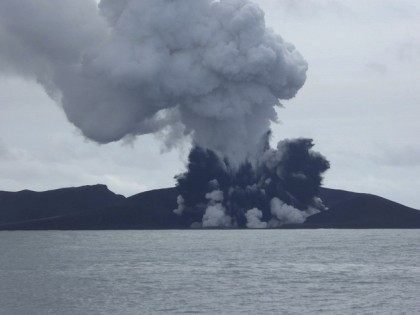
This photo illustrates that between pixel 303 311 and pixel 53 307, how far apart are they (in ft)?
55.5

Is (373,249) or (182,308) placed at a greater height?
(373,249)

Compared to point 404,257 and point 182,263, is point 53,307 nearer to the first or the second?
point 182,263

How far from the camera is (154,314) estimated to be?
5797 centimetres

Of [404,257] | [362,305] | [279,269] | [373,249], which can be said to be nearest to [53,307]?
[362,305]

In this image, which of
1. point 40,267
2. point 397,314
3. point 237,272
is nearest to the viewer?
point 397,314

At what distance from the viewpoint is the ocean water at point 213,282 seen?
2431 inches

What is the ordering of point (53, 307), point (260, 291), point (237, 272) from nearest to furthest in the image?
point (53, 307)
point (260, 291)
point (237, 272)

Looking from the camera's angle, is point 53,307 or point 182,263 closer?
point 53,307

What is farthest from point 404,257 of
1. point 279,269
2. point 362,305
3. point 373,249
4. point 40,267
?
point 362,305

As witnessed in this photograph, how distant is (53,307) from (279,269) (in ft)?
117

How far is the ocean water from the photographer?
203 ft

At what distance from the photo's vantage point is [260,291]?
70.9m

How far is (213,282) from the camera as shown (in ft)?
257

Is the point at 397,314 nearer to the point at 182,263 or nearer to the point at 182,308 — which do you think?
the point at 182,308
